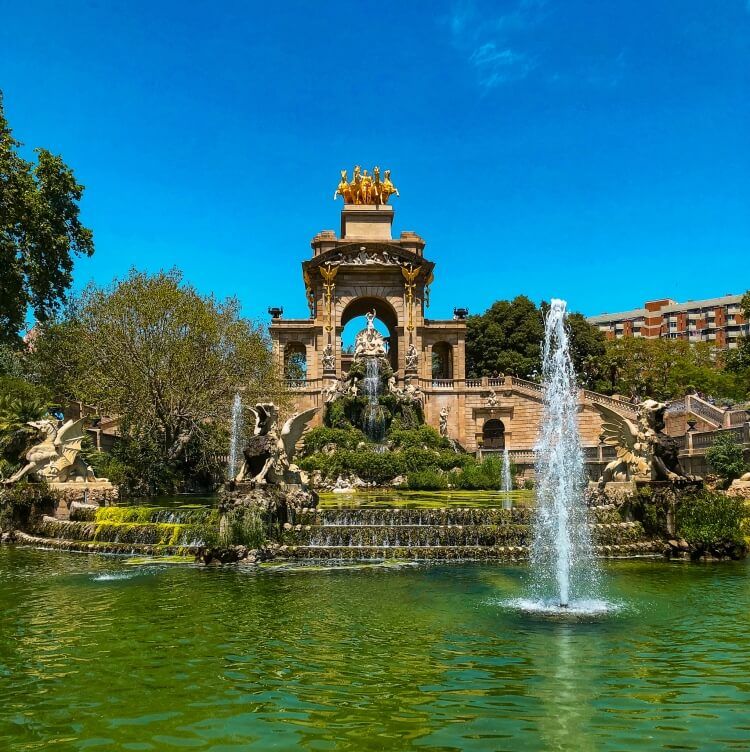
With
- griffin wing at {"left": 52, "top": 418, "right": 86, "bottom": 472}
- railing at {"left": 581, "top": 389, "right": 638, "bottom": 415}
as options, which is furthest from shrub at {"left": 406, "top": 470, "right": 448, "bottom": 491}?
griffin wing at {"left": 52, "top": 418, "right": 86, "bottom": 472}

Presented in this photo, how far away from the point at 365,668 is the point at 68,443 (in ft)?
59.5

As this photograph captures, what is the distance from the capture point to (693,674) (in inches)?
285

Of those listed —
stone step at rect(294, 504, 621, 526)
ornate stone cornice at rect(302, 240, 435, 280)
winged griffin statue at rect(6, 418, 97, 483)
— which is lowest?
stone step at rect(294, 504, 621, 526)

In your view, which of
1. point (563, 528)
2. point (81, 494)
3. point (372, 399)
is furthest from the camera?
point (372, 399)

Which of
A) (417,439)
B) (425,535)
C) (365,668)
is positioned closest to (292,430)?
(425,535)

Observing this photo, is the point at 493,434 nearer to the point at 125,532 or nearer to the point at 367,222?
the point at 367,222

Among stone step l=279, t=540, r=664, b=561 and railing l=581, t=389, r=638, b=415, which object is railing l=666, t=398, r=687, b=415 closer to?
railing l=581, t=389, r=638, b=415

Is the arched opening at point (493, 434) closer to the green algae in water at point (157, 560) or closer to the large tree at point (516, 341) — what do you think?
the large tree at point (516, 341)

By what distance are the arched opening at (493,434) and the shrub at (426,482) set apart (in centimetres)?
1549

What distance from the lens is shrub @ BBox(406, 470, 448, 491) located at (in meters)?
31.7

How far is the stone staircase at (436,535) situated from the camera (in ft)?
53.3

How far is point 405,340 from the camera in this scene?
48.5m

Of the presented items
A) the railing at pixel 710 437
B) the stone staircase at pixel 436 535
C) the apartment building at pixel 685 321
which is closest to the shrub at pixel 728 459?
the railing at pixel 710 437

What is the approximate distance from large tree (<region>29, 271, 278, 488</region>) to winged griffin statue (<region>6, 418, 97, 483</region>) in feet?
15.3
